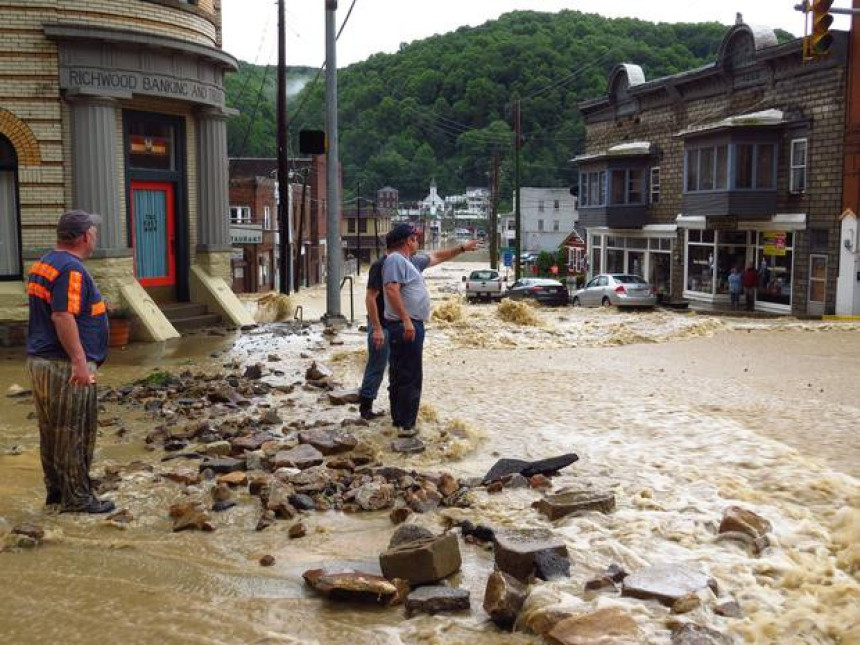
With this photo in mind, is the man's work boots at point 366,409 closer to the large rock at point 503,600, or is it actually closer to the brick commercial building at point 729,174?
the large rock at point 503,600

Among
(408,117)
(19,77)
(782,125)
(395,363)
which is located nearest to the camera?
(395,363)

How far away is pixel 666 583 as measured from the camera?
5.10 metres

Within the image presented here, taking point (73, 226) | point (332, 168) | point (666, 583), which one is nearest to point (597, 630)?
point (666, 583)

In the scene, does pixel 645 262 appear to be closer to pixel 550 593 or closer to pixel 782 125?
pixel 782 125

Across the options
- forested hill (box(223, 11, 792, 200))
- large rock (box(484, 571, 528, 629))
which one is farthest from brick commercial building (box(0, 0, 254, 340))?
forested hill (box(223, 11, 792, 200))

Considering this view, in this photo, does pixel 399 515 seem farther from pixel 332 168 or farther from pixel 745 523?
pixel 332 168

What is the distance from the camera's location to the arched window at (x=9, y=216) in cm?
1656

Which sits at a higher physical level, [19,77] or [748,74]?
[748,74]

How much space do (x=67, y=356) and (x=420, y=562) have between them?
2.92 m

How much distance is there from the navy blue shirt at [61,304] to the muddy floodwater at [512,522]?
3.83 feet

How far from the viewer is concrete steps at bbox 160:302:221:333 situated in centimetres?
1858

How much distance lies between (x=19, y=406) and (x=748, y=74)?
29.3m

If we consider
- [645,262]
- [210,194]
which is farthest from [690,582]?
[645,262]

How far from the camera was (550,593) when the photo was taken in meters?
5.12
